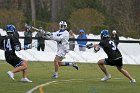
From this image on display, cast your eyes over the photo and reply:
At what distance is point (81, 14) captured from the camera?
50.9 m

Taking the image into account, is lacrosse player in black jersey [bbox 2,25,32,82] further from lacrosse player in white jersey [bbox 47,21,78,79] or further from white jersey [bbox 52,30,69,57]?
white jersey [bbox 52,30,69,57]

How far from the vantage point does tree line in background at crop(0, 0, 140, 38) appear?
49.1 metres

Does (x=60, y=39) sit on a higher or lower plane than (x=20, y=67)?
higher

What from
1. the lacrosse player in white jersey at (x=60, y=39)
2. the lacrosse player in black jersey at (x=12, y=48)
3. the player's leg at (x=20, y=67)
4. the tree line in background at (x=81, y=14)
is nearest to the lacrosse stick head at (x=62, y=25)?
the lacrosse player in white jersey at (x=60, y=39)

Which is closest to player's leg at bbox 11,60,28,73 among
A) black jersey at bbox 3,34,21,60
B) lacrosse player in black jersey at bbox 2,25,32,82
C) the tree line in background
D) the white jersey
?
lacrosse player in black jersey at bbox 2,25,32,82

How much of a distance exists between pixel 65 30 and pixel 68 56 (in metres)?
10.8

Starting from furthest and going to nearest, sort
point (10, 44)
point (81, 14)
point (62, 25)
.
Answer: point (81, 14)
point (62, 25)
point (10, 44)

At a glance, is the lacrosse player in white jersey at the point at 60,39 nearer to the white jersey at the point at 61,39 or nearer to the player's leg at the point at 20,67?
the white jersey at the point at 61,39

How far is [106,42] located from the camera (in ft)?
64.6

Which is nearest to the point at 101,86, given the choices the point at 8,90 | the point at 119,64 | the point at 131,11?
the point at 119,64

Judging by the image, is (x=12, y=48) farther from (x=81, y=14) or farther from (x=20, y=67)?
(x=81, y=14)

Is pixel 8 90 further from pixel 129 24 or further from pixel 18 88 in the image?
pixel 129 24

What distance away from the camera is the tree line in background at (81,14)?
49.1 m

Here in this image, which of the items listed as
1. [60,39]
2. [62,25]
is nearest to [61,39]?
[60,39]
